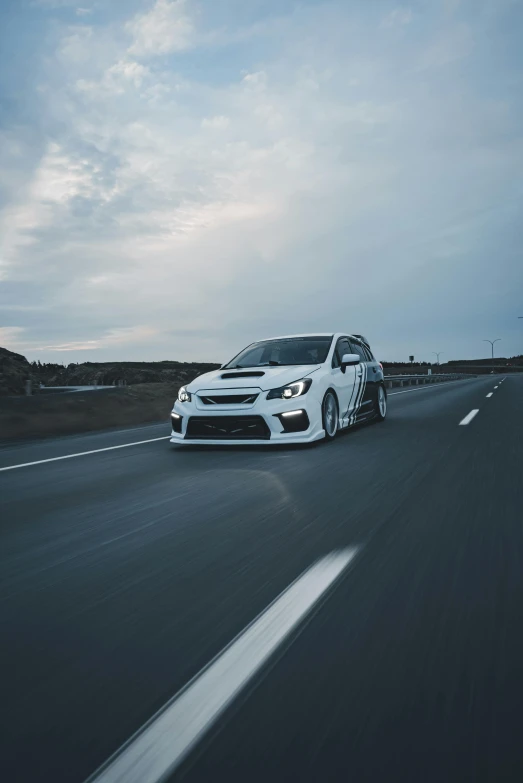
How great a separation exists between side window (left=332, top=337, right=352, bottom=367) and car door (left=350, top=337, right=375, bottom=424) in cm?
26

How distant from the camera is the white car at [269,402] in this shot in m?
9.28

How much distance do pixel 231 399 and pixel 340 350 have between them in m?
2.89

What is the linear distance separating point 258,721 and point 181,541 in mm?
2478

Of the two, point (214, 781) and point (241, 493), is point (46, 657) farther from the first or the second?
point (241, 493)

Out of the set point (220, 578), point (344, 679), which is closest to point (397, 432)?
point (220, 578)

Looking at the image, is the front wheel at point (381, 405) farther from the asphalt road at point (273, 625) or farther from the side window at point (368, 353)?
the asphalt road at point (273, 625)

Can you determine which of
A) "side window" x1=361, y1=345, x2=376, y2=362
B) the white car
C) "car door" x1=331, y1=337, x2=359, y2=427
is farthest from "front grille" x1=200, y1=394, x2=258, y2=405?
"side window" x1=361, y1=345, x2=376, y2=362

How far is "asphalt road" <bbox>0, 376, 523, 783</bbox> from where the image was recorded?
2137 mm

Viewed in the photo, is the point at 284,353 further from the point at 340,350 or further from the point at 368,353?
the point at 368,353

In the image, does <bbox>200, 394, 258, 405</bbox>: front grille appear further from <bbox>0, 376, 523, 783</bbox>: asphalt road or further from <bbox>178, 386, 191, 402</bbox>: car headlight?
<bbox>0, 376, 523, 783</bbox>: asphalt road

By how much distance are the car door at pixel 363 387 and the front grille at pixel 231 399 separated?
2752 millimetres

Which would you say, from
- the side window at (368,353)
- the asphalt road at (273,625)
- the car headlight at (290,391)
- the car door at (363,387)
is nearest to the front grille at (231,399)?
the car headlight at (290,391)

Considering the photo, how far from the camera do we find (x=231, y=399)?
9.38m

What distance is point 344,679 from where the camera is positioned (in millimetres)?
2578
